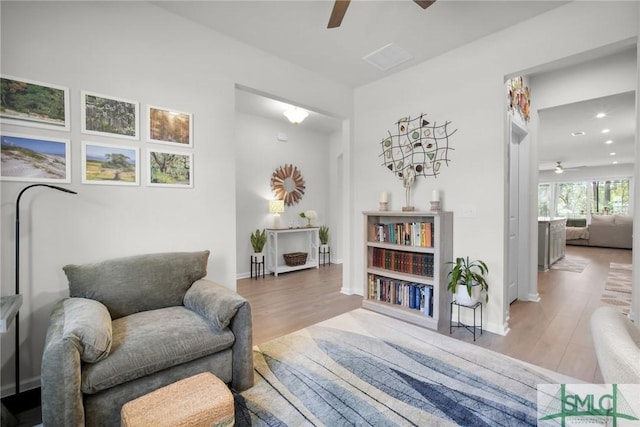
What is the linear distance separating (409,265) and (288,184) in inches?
123

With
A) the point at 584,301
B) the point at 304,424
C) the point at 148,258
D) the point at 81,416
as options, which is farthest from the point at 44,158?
the point at 584,301

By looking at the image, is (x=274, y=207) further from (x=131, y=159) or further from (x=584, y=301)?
(x=584, y=301)

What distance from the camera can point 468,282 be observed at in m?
2.61

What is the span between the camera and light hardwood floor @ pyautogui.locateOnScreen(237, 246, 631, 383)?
2.30 meters

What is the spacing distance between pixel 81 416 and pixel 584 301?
16.1ft

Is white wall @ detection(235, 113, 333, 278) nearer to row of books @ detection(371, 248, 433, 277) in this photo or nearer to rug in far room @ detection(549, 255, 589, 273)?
row of books @ detection(371, 248, 433, 277)

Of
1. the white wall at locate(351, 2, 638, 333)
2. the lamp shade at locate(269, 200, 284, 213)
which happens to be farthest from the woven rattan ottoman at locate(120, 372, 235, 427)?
the lamp shade at locate(269, 200, 284, 213)

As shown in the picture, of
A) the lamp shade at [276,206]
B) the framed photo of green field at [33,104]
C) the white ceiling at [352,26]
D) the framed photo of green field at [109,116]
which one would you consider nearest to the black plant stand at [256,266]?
the lamp shade at [276,206]

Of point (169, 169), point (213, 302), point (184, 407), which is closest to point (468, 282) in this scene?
point (213, 302)

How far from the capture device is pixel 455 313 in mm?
2992

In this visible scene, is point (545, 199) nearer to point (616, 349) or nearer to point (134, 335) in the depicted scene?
point (616, 349)

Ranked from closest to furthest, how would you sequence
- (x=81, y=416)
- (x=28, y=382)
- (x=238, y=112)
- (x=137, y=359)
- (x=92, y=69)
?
1. (x=81, y=416)
2. (x=137, y=359)
3. (x=28, y=382)
4. (x=92, y=69)
5. (x=238, y=112)

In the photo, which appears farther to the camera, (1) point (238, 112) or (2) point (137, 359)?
(1) point (238, 112)

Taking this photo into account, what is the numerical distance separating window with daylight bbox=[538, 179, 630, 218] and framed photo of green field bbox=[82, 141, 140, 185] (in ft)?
43.3
